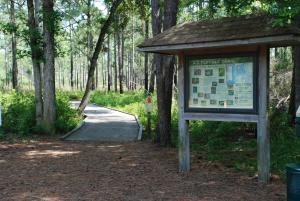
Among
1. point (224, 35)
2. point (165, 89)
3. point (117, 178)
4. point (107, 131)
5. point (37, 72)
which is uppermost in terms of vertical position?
point (224, 35)

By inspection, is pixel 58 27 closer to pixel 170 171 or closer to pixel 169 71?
pixel 169 71

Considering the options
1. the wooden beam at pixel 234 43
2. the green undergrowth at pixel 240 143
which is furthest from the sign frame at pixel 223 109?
the green undergrowth at pixel 240 143

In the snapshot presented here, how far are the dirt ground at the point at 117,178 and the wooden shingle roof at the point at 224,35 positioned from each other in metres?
2.71

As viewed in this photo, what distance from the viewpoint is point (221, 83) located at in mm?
8453

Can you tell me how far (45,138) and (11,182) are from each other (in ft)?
22.6

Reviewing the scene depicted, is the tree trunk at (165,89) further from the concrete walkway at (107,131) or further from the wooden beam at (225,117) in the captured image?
the wooden beam at (225,117)

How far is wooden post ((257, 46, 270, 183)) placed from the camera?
780 centimetres

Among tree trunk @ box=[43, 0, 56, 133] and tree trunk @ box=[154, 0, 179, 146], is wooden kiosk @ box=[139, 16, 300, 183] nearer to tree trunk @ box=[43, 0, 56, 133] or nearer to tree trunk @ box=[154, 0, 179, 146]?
tree trunk @ box=[154, 0, 179, 146]

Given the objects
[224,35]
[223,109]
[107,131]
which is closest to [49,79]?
[107,131]

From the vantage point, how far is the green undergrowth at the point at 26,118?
51.0 feet

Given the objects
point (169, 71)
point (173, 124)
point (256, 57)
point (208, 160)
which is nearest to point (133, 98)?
point (173, 124)

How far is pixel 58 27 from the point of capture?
15.8 meters

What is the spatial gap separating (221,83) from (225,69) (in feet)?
1.00

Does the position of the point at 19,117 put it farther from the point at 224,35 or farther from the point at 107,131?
the point at 224,35
